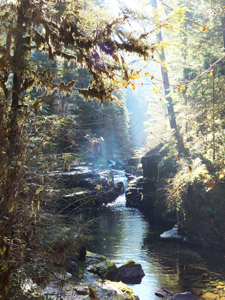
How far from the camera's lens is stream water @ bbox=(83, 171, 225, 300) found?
9211mm

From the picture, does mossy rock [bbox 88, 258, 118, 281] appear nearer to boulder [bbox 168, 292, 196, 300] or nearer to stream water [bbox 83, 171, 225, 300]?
stream water [bbox 83, 171, 225, 300]

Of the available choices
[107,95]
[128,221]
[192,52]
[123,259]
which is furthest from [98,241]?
[192,52]

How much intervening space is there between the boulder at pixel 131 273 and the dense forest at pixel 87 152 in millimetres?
32

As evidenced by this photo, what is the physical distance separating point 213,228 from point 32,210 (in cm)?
1053

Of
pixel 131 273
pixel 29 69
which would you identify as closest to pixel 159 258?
pixel 131 273

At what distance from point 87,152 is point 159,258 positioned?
188 inches

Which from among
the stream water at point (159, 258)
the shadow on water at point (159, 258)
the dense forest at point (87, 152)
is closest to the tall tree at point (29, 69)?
the dense forest at point (87, 152)

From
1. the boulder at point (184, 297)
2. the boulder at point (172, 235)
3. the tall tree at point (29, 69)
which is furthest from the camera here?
the boulder at point (172, 235)

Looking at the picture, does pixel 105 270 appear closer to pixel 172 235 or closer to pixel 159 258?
pixel 159 258

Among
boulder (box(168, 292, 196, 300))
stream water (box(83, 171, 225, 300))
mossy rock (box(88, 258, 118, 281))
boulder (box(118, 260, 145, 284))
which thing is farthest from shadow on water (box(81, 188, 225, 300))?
mossy rock (box(88, 258, 118, 281))

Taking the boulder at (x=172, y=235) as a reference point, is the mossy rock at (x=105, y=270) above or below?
above

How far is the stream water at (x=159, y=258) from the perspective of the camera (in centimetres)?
921

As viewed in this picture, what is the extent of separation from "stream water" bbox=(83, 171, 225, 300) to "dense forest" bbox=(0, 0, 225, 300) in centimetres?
Result: 6

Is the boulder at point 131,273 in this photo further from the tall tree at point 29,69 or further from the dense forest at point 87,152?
the tall tree at point 29,69
